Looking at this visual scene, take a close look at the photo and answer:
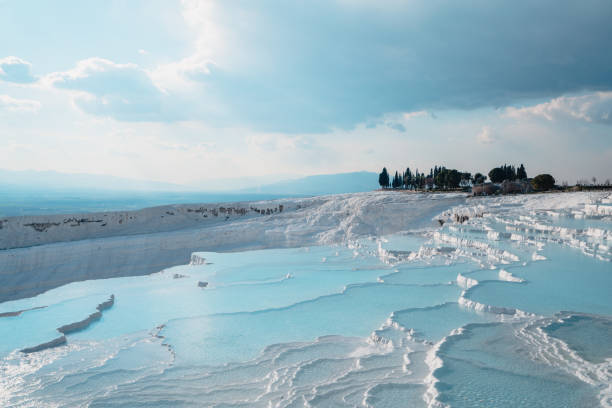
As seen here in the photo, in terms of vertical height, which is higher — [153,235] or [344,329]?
[344,329]

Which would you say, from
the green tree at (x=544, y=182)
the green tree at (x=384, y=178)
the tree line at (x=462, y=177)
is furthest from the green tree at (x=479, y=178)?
the green tree at (x=384, y=178)

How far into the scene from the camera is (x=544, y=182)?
29.2m

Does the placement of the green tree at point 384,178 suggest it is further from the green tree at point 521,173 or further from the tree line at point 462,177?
the green tree at point 521,173

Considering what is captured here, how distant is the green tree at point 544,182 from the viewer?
29094 mm

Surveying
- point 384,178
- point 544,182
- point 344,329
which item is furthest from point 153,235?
point 384,178

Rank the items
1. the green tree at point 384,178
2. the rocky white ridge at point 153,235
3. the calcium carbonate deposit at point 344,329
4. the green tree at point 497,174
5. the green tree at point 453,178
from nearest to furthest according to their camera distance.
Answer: the calcium carbonate deposit at point 344,329 < the rocky white ridge at point 153,235 < the green tree at point 497,174 < the green tree at point 453,178 < the green tree at point 384,178

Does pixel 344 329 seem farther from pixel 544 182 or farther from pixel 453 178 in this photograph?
pixel 453 178

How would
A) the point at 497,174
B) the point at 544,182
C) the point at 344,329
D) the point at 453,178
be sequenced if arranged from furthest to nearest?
1. the point at 453,178
2. the point at 497,174
3. the point at 544,182
4. the point at 344,329

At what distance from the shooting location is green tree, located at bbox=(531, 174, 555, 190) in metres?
29.1

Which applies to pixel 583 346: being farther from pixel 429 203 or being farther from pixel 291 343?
pixel 429 203

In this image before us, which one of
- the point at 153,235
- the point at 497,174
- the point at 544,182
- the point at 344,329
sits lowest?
the point at 153,235

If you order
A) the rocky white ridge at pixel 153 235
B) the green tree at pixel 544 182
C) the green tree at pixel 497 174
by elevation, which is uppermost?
the green tree at pixel 497 174

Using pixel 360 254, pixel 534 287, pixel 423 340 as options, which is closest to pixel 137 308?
pixel 423 340

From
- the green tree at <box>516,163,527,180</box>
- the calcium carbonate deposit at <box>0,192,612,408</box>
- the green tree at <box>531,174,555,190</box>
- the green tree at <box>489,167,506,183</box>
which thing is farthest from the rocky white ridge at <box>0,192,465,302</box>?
the green tree at <box>516,163,527,180</box>
